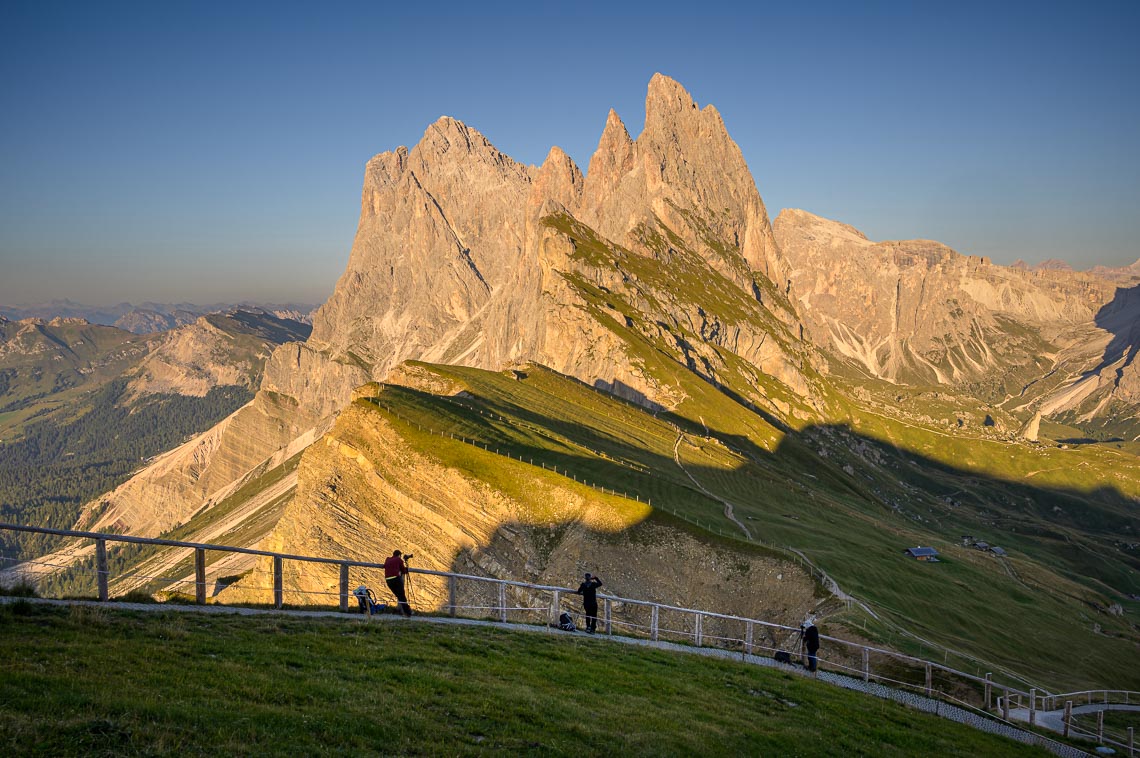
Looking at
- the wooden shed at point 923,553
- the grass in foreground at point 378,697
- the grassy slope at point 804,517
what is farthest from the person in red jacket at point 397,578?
the wooden shed at point 923,553

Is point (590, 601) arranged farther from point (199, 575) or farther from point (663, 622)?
→ point (663, 622)

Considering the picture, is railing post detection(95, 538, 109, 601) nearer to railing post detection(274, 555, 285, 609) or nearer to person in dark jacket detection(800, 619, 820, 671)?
railing post detection(274, 555, 285, 609)

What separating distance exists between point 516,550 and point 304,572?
21.6 meters

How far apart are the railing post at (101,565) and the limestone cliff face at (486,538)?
166 feet

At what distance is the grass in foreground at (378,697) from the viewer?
1206cm

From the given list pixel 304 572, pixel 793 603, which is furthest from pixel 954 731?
pixel 304 572

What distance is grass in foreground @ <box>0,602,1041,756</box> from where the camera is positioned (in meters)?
12.1

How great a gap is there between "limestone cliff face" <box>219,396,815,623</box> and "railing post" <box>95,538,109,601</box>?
50.5 meters

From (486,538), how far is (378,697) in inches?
2437

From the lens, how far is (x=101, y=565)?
1877 cm

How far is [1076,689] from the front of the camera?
60.3 metres

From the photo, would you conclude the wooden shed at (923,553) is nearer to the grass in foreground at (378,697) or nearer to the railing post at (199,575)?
the grass in foreground at (378,697)

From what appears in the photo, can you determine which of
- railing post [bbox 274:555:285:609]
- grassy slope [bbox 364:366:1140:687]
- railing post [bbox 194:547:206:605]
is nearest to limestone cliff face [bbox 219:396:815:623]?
grassy slope [bbox 364:366:1140:687]

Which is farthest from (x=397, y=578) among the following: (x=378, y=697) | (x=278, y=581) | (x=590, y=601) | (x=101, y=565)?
(x=378, y=697)
